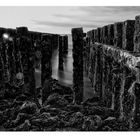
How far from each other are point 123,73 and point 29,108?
162 cm

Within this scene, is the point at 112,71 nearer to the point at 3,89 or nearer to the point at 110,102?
the point at 110,102

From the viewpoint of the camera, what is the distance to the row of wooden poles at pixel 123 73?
3383 millimetres

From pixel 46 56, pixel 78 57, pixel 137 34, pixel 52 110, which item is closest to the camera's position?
pixel 137 34

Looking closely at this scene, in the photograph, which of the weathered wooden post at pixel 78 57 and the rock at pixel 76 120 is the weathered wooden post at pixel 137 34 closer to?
the weathered wooden post at pixel 78 57

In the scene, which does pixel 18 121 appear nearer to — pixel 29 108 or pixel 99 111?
pixel 29 108

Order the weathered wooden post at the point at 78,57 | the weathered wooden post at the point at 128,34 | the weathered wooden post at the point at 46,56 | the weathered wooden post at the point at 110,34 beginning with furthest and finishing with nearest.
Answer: the weathered wooden post at the point at 110,34
the weathered wooden post at the point at 46,56
the weathered wooden post at the point at 78,57
the weathered wooden post at the point at 128,34

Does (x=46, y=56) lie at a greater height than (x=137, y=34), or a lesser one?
lesser

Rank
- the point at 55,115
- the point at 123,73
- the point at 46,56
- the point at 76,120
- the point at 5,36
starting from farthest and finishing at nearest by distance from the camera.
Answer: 1. the point at 5,36
2. the point at 46,56
3. the point at 55,115
4. the point at 76,120
5. the point at 123,73

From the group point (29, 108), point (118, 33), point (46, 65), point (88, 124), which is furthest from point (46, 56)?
point (88, 124)

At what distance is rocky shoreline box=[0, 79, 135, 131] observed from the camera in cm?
411

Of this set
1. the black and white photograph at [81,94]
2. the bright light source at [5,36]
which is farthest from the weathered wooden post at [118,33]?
the bright light source at [5,36]

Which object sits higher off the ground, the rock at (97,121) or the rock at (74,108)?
the rock at (74,108)

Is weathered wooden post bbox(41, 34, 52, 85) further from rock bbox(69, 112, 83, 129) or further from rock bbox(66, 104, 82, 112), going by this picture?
rock bbox(69, 112, 83, 129)

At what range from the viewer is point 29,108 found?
4.72 m
